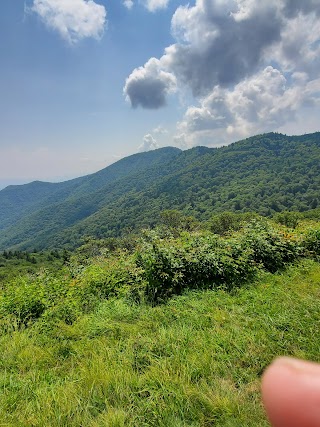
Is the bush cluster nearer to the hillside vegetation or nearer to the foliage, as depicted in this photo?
the hillside vegetation

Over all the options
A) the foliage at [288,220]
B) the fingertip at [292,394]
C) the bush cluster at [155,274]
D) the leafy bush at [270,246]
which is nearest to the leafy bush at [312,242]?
the bush cluster at [155,274]

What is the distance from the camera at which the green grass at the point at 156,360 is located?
2936mm

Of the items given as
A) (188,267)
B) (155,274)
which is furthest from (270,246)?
(155,274)

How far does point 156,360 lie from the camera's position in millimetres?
3637

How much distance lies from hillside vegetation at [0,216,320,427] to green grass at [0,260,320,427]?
0.01m

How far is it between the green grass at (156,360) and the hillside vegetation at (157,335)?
1 cm

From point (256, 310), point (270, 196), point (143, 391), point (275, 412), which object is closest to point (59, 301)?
point (143, 391)

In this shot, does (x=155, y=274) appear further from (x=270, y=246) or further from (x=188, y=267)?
(x=270, y=246)

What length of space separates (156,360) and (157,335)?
0.71 m

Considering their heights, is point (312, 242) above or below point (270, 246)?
below

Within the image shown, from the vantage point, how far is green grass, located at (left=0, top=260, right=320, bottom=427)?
A: 9.63 ft

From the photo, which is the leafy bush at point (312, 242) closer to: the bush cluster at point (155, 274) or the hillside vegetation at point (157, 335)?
the bush cluster at point (155, 274)

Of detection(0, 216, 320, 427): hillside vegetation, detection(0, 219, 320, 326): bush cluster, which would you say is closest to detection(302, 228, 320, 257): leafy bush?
detection(0, 219, 320, 326): bush cluster

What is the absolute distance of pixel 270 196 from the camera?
137m
